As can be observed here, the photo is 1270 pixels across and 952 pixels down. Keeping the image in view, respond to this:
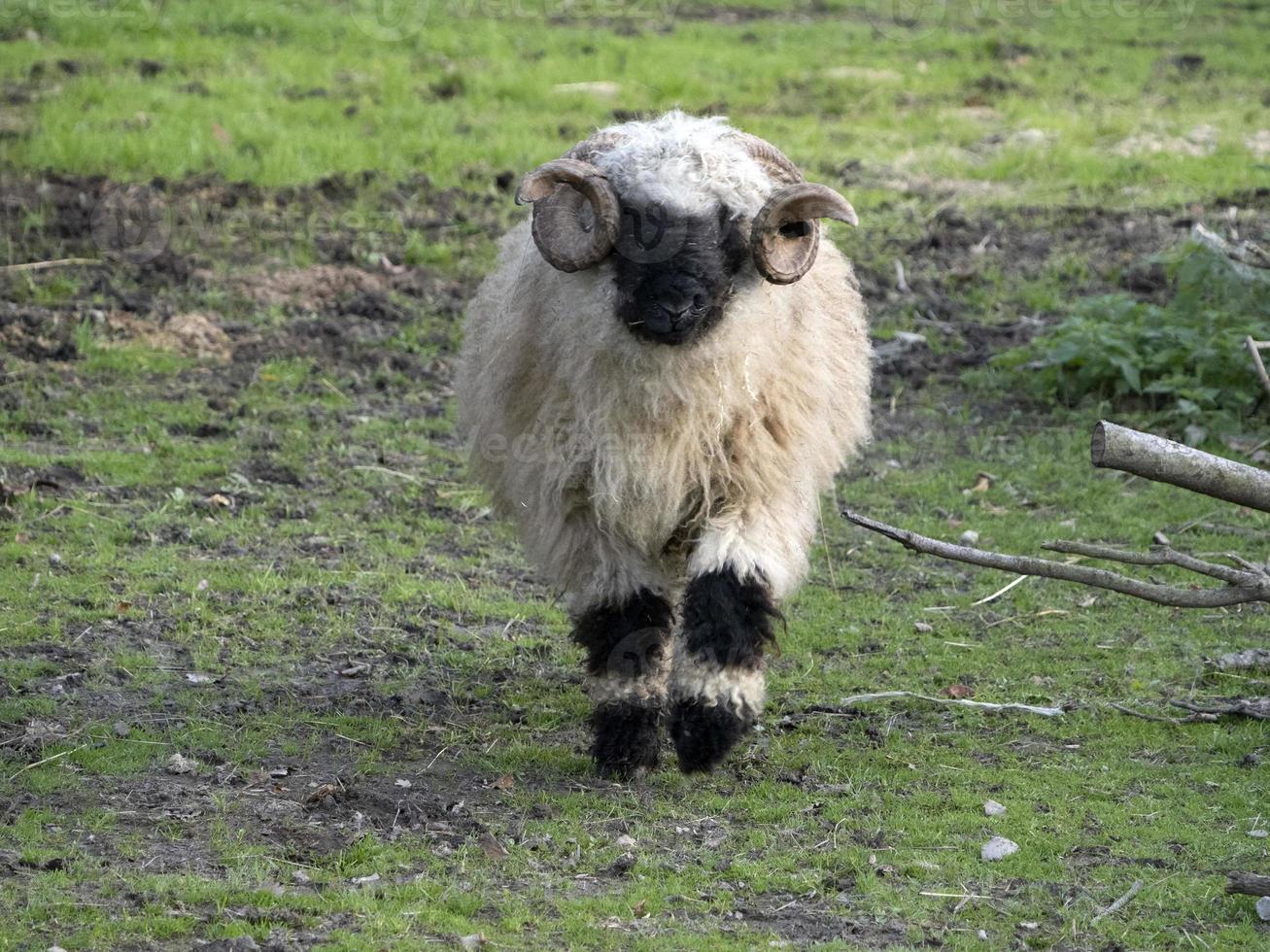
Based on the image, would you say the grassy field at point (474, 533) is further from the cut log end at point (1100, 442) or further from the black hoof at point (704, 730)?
the cut log end at point (1100, 442)

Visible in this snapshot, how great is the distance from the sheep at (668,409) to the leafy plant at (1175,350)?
3969 millimetres

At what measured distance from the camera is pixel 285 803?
550 cm

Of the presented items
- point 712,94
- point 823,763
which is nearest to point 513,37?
point 712,94

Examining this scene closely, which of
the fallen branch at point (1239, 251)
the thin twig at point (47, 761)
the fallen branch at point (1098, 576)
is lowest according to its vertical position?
the thin twig at point (47, 761)

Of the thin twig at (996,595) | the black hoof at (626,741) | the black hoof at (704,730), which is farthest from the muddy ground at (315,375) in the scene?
the thin twig at (996,595)

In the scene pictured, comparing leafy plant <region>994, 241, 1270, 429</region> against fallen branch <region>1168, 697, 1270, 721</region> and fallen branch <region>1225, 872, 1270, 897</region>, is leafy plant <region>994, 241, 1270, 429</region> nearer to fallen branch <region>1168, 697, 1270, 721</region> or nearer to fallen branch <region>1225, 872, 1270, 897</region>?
fallen branch <region>1168, 697, 1270, 721</region>

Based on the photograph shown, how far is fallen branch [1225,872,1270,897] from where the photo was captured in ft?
15.6

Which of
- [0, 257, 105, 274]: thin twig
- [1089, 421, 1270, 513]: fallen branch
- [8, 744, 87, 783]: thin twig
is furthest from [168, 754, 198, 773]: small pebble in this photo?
[0, 257, 105, 274]: thin twig

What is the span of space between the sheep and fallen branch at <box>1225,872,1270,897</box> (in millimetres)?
1662

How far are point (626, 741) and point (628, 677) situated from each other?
0.73 ft

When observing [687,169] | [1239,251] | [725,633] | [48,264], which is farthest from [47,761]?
[1239,251]

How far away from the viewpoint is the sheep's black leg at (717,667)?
19.0 feet

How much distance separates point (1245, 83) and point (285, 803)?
1379cm

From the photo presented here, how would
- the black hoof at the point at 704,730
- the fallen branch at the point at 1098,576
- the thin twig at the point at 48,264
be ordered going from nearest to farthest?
the fallen branch at the point at 1098,576
the black hoof at the point at 704,730
the thin twig at the point at 48,264
